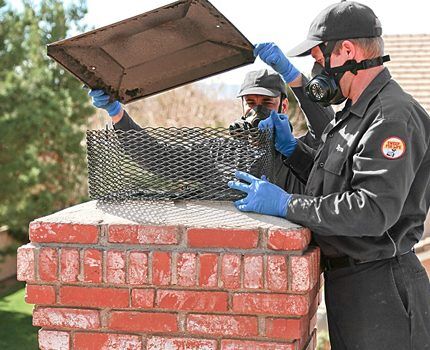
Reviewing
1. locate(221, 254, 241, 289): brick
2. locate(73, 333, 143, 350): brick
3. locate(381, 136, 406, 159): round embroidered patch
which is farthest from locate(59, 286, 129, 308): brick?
locate(381, 136, 406, 159): round embroidered patch

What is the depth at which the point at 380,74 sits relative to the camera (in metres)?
2.78

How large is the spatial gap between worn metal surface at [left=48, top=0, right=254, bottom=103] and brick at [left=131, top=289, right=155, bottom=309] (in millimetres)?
1009

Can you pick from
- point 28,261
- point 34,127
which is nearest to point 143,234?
point 28,261

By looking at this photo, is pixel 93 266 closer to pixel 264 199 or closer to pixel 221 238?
pixel 221 238

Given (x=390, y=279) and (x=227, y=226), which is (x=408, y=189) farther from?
(x=227, y=226)

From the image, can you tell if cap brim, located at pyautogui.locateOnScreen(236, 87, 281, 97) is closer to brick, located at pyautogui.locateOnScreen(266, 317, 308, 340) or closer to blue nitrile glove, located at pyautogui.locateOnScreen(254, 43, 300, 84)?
blue nitrile glove, located at pyautogui.locateOnScreen(254, 43, 300, 84)

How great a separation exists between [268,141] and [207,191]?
0.38 metres

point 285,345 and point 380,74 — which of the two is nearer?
point 285,345

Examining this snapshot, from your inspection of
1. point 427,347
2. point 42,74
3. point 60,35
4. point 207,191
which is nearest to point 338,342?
point 427,347

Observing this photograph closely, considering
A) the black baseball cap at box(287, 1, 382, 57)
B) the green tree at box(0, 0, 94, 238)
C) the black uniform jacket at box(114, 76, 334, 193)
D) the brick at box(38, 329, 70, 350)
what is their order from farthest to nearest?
the green tree at box(0, 0, 94, 238) → the black uniform jacket at box(114, 76, 334, 193) → the black baseball cap at box(287, 1, 382, 57) → the brick at box(38, 329, 70, 350)

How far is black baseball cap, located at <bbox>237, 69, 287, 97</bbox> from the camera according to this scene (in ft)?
12.6

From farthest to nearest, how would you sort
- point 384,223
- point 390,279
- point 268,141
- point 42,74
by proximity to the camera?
point 42,74
point 268,141
point 390,279
point 384,223

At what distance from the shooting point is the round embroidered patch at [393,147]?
8.11ft

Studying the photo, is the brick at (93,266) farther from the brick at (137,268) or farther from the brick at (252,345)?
the brick at (252,345)
